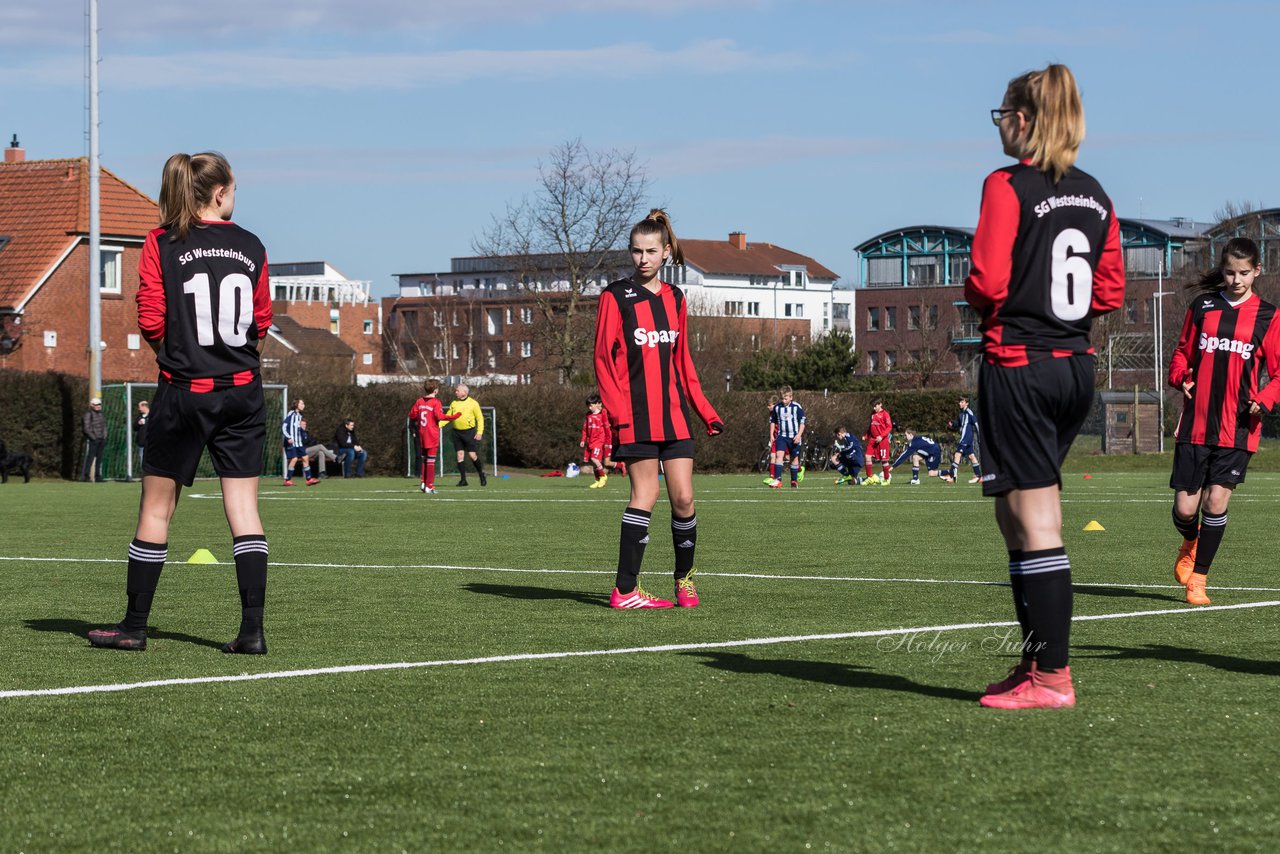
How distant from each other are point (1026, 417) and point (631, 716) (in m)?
1.50

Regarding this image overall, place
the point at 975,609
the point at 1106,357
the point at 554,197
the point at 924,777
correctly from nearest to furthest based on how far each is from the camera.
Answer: the point at 924,777 < the point at 975,609 < the point at 554,197 < the point at 1106,357

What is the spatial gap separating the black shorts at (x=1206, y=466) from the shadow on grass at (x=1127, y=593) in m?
0.60

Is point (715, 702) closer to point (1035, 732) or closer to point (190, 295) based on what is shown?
point (1035, 732)

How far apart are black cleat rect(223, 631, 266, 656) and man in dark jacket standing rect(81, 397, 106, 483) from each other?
93.7 feet

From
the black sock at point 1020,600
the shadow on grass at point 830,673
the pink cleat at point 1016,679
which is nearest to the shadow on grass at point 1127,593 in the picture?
the shadow on grass at point 830,673

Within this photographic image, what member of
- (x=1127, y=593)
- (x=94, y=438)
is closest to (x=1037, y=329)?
(x=1127, y=593)

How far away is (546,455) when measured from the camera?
43688 millimetres

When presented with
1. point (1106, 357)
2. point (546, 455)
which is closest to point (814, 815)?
point (546, 455)

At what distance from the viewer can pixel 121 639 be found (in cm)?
716

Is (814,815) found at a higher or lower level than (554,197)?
lower

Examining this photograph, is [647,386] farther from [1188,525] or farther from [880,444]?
[880,444]

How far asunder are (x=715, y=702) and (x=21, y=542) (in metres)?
10.4

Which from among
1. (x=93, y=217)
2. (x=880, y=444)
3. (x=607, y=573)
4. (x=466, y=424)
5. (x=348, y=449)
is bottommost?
(x=607, y=573)

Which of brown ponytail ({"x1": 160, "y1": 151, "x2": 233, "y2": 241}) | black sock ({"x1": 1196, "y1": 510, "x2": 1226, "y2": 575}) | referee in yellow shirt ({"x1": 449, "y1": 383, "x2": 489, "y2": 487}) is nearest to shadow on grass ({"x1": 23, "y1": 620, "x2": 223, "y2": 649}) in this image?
brown ponytail ({"x1": 160, "y1": 151, "x2": 233, "y2": 241})
